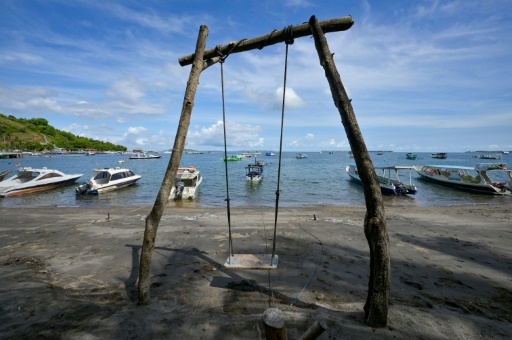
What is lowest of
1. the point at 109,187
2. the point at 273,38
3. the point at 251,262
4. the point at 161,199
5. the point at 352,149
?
the point at 109,187

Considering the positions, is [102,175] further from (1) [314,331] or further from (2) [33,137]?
(2) [33,137]

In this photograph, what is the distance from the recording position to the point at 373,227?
10.6 ft

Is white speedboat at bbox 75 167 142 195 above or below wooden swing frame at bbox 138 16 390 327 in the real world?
below

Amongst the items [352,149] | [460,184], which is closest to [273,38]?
[352,149]

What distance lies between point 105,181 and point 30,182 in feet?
20.9

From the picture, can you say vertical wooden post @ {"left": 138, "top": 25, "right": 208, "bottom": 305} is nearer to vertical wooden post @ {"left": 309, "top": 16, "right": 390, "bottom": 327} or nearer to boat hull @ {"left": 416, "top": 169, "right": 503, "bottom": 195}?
vertical wooden post @ {"left": 309, "top": 16, "right": 390, "bottom": 327}

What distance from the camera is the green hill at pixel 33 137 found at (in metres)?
129

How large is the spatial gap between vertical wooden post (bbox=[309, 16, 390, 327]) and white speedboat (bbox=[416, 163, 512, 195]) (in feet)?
92.4

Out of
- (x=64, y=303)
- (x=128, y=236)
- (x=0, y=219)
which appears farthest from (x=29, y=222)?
(x=64, y=303)

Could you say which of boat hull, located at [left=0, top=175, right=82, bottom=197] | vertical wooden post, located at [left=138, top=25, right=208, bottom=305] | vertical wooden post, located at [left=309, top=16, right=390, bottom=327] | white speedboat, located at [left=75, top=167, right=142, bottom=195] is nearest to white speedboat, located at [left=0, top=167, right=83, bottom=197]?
boat hull, located at [left=0, top=175, right=82, bottom=197]

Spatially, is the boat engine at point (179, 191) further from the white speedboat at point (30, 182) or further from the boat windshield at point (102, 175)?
the white speedboat at point (30, 182)

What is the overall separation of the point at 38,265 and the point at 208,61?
6415 mm

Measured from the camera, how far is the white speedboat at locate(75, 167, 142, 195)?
23875 millimetres

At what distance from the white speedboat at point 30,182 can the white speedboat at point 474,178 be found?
42896 millimetres
